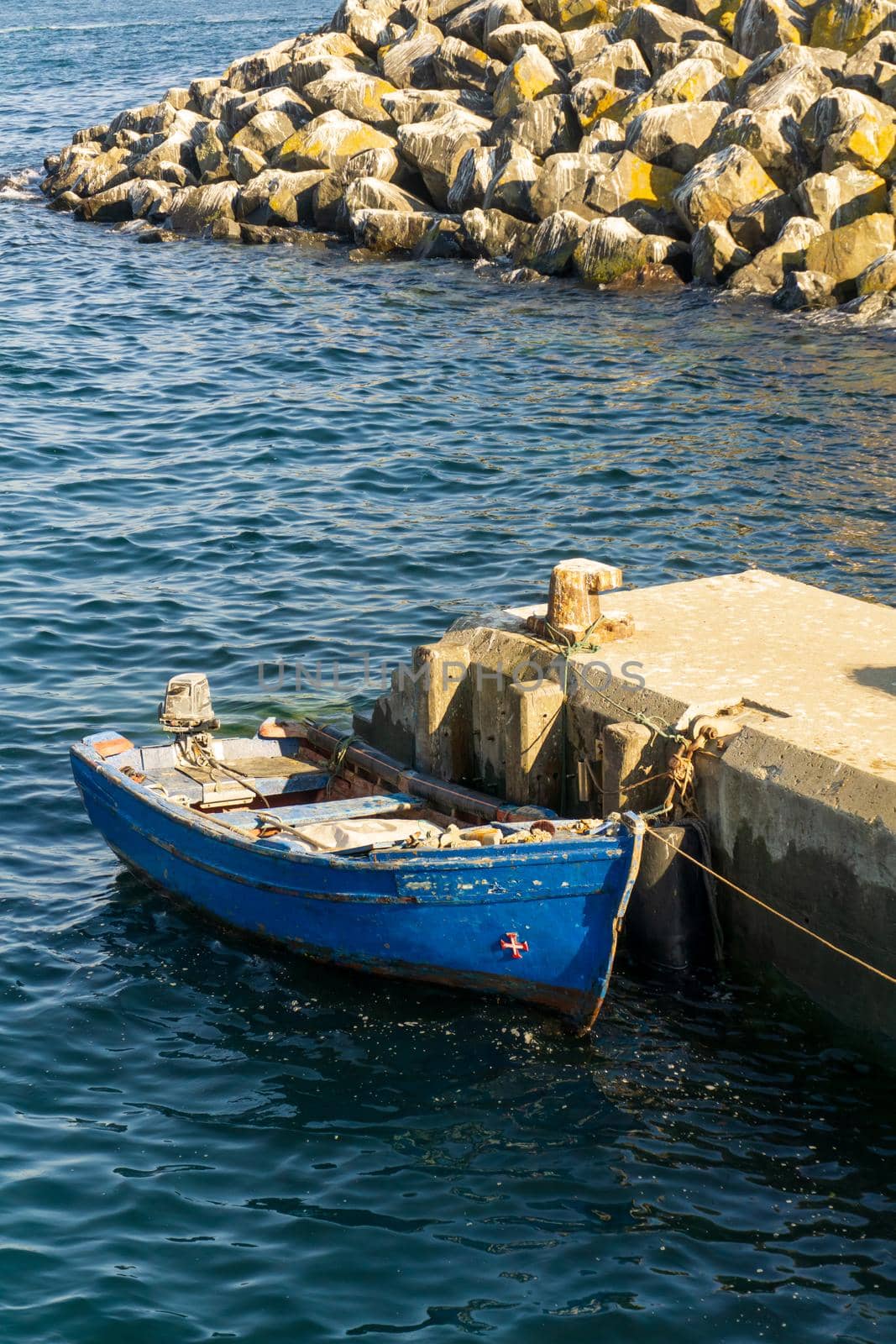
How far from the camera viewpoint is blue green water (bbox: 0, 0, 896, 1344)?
7.32 meters

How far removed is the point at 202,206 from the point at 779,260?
44.2 feet

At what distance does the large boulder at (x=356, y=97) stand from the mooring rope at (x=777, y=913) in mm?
25795

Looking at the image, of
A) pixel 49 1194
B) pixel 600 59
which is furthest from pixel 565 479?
pixel 600 59

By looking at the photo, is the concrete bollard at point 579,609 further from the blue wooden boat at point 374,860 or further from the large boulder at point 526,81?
the large boulder at point 526,81

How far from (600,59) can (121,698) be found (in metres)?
20.3

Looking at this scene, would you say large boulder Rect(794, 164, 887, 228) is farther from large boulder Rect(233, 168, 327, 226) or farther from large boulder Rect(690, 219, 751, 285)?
large boulder Rect(233, 168, 327, 226)

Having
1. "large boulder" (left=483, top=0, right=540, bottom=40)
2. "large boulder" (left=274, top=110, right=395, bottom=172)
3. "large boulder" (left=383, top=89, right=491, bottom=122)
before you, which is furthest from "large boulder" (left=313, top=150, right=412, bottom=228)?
"large boulder" (left=483, top=0, right=540, bottom=40)

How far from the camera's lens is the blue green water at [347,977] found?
24.0ft

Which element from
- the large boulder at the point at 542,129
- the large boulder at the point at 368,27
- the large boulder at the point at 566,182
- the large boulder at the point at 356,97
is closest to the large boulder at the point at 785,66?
the large boulder at the point at 566,182

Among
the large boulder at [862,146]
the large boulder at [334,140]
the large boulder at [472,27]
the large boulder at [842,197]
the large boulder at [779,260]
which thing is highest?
the large boulder at [472,27]

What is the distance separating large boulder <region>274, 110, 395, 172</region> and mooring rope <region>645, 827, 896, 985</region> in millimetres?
24285

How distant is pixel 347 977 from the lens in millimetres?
9812

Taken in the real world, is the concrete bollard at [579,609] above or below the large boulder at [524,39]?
below

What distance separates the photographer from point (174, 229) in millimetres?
33250
